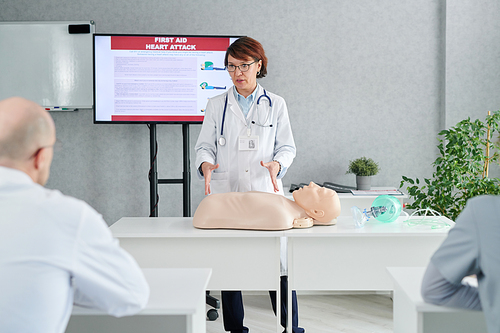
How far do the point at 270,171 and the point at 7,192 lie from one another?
153 cm

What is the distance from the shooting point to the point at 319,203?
80.4 inches

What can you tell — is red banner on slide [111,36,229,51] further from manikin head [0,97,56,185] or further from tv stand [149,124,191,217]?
manikin head [0,97,56,185]

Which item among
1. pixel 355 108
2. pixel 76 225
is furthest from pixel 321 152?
pixel 76 225

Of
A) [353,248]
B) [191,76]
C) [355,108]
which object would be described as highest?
[191,76]

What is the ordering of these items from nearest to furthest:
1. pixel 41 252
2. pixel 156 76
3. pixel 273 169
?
pixel 41 252 → pixel 273 169 → pixel 156 76

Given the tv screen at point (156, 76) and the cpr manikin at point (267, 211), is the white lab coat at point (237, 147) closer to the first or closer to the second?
the cpr manikin at point (267, 211)

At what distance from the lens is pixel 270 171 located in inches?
89.7

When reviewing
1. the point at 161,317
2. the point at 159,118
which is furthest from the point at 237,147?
the point at 161,317

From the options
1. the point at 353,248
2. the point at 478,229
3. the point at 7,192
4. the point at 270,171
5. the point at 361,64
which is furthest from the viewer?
the point at 361,64

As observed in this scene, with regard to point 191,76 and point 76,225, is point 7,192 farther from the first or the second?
point 191,76

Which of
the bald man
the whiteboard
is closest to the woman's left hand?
the bald man

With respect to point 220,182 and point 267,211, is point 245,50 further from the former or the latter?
point 267,211

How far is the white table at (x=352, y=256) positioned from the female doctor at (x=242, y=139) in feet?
1.53

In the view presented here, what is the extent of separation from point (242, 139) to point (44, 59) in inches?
82.2
